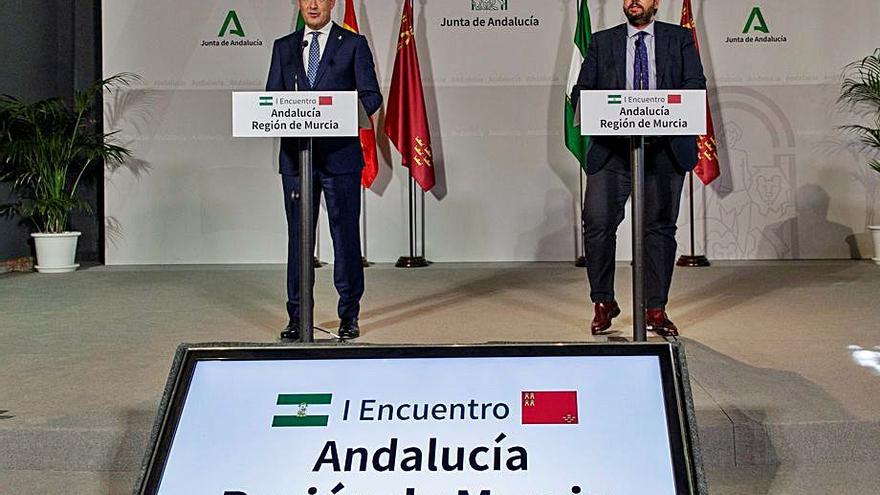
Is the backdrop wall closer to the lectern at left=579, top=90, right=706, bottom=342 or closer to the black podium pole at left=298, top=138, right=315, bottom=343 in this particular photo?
the black podium pole at left=298, top=138, right=315, bottom=343

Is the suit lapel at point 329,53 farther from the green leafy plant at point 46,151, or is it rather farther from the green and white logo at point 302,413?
the green leafy plant at point 46,151

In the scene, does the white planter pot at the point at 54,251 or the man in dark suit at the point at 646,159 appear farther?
the white planter pot at the point at 54,251

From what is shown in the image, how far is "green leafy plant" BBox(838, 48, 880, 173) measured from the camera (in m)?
6.73

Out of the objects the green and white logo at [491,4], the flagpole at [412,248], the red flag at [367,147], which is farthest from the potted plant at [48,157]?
the green and white logo at [491,4]

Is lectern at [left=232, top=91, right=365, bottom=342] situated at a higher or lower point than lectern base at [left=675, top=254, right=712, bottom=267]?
higher

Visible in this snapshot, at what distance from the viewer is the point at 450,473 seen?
146 centimetres

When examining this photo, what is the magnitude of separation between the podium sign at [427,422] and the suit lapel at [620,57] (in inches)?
77.2

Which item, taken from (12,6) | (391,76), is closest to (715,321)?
(391,76)

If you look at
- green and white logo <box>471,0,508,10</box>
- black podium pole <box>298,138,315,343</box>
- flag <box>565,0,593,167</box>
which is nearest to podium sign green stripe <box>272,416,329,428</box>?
black podium pole <box>298,138,315,343</box>

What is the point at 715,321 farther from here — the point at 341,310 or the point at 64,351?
the point at 64,351

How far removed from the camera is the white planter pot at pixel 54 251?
21.7 feet

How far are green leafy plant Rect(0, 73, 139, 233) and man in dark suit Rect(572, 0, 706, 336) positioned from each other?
4.40m

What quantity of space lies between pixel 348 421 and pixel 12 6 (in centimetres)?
628

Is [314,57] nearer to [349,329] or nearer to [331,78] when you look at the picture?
[331,78]
